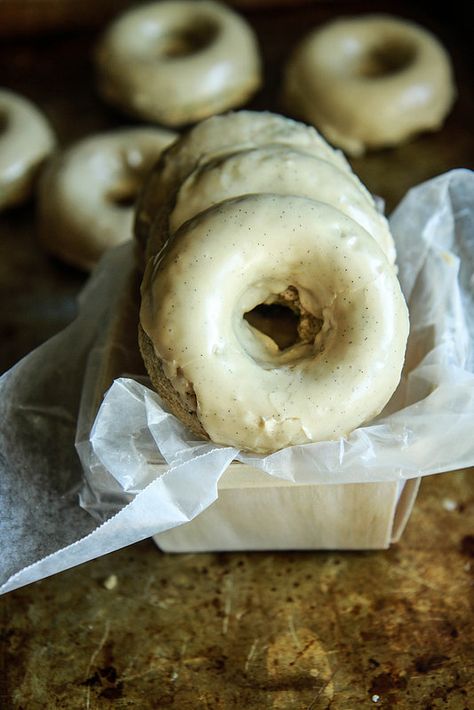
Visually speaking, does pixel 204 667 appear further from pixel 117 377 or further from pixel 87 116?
pixel 87 116

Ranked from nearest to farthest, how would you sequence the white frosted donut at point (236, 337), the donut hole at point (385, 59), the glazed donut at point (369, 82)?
the white frosted donut at point (236, 337)
the glazed donut at point (369, 82)
the donut hole at point (385, 59)

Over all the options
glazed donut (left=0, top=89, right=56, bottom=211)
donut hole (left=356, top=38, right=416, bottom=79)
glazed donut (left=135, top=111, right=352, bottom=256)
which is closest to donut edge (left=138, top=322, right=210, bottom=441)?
glazed donut (left=135, top=111, right=352, bottom=256)

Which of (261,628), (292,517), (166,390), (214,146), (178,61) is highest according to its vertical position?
(214,146)

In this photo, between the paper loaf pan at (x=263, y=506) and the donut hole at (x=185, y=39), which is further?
the donut hole at (x=185, y=39)

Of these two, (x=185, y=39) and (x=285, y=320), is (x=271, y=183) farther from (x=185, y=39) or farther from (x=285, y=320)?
(x=185, y=39)

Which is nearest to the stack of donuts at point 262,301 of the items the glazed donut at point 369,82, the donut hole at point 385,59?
the glazed donut at point 369,82

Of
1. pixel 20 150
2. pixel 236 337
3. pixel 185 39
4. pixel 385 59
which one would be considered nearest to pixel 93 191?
pixel 20 150

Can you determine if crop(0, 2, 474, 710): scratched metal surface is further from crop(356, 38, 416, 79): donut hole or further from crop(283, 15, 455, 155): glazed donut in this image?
crop(356, 38, 416, 79): donut hole

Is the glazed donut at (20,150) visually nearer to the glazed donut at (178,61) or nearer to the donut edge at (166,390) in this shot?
the glazed donut at (178,61)
